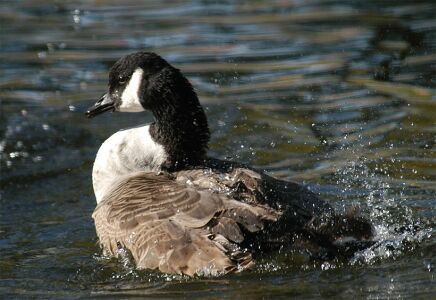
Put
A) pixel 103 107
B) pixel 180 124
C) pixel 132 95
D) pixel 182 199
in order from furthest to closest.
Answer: pixel 103 107 → pixel 132 95 → pixel 180 124 → pixel 182 199

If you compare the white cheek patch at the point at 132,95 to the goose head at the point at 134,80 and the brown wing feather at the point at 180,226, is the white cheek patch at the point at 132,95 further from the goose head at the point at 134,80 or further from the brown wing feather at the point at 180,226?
the brown wing feather at the point at 180,226

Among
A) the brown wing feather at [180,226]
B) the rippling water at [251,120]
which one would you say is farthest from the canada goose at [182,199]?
the rippling water at [251,120]

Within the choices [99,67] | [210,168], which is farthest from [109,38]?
[210,168]

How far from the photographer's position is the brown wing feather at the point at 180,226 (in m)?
7.81

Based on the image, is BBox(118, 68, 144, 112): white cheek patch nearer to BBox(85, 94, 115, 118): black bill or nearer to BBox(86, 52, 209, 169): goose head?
BBox(86, 52, 209, 169): goose head

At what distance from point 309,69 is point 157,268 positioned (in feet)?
24.1

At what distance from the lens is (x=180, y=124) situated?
30.2 feet

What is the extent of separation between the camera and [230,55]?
16078 mm

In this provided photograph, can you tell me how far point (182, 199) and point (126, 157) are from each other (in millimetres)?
1358

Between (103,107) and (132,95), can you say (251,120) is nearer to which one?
(103,107)

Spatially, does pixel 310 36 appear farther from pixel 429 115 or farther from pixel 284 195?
pixel 284 195

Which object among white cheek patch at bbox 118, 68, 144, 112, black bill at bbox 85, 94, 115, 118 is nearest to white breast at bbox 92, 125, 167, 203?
white cheek patch at bbox 118, 68, 144, 112

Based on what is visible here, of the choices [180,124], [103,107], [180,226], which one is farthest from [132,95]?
[180,226]

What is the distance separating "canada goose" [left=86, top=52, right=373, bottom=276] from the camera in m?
7.88
